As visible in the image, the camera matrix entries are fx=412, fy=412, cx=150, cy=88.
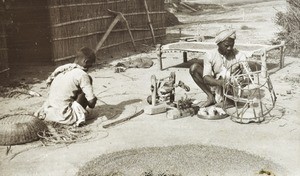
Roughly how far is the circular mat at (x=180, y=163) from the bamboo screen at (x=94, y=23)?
22.8 feet

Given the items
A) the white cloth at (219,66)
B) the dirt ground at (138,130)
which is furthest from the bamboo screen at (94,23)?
the white cloth at (219,66)

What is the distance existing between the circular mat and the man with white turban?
6.10 feet

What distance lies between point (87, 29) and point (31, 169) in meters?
8.05

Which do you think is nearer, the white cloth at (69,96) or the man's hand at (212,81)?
the white cloth at (69,96)

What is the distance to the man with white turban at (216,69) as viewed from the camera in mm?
6934

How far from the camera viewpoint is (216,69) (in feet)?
23.4

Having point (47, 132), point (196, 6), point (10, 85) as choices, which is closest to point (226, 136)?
point (47, 132)

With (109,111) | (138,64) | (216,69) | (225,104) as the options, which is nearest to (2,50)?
(138,64)

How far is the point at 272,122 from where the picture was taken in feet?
21.0

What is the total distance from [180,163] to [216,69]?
2648mm

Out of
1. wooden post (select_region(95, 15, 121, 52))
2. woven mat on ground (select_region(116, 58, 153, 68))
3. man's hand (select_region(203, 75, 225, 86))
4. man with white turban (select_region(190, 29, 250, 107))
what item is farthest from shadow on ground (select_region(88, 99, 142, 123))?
wooden post (select_region(95, 15, 121, 52))

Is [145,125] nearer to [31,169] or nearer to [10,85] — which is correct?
[31,169]

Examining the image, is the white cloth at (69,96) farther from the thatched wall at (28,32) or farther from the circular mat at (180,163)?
the thatched wall at (28,32)

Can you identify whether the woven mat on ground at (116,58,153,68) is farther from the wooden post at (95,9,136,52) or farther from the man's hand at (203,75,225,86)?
the man's hand at (203,75,225,86)
